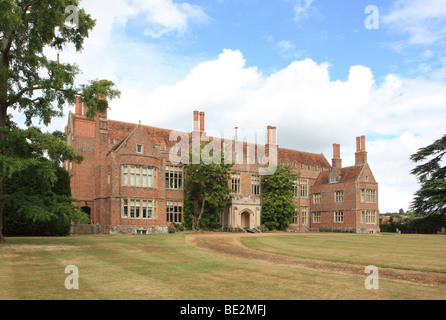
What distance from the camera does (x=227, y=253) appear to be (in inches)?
724

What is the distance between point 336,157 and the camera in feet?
173

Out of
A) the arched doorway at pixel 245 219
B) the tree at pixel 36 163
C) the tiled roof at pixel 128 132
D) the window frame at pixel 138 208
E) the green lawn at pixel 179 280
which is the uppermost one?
the tiled roof at pixel 128 132

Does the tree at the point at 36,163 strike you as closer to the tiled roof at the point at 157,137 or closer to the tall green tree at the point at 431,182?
the tiled roof at the point at 157,137

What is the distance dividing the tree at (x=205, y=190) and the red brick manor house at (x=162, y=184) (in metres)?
1.08

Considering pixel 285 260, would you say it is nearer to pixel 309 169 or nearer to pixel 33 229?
pixel 33 229

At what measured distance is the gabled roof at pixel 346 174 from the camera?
47.2m

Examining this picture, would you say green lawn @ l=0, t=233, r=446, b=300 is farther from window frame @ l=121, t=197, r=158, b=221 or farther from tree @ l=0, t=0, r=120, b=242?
window frame @ l=121, t=197, r=158, b=221

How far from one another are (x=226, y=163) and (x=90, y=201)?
45.6ft

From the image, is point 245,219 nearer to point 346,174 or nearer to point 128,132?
point 346,174

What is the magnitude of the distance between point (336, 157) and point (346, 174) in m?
4.36

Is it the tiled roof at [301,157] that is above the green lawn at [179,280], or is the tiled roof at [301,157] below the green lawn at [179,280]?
above

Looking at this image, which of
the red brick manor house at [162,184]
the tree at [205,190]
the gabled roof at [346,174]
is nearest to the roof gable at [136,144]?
the red brick manor house at [162,184]

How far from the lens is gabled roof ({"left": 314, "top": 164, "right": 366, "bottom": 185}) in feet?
155

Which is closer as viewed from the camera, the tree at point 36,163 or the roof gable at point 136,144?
the tree at point 36,163
